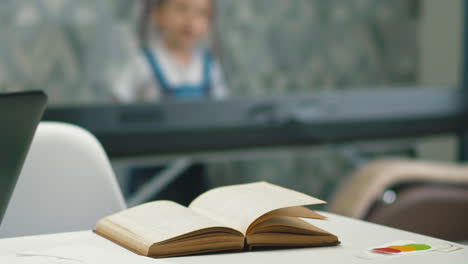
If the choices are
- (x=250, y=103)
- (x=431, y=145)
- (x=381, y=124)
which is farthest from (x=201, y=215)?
(x=431, y=145)

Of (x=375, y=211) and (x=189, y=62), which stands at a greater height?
(x=189, y=62)

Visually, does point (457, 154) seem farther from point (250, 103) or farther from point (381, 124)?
point (250, 103)

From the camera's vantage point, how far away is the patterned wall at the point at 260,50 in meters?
2.31

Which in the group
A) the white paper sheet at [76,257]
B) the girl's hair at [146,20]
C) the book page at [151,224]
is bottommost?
the white paper sheet at [76,257]

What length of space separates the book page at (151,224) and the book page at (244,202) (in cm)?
2

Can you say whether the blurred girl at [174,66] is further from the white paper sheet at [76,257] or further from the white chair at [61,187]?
the white paper sheet at [76,257]

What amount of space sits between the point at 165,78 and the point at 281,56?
48 cm

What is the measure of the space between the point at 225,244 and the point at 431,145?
2455 millimetres

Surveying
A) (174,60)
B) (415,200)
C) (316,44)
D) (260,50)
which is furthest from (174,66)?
(415,200)

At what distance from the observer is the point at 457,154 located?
9.47ft

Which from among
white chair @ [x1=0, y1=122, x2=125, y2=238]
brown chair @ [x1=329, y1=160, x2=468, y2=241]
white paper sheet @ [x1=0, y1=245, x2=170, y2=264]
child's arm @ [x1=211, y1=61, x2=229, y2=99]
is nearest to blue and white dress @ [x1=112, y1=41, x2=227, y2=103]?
child's arm @ [x1=211, y1=61, x2=229, y2=99]

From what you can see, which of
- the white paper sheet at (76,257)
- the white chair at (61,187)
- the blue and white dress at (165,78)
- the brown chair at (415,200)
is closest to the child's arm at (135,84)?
the blue and white dress at (165,78)

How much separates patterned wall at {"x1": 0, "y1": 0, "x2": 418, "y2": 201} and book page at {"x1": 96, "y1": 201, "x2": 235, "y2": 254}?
61.8 inches

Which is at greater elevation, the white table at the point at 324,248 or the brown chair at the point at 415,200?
the white table at the point at 324,248
